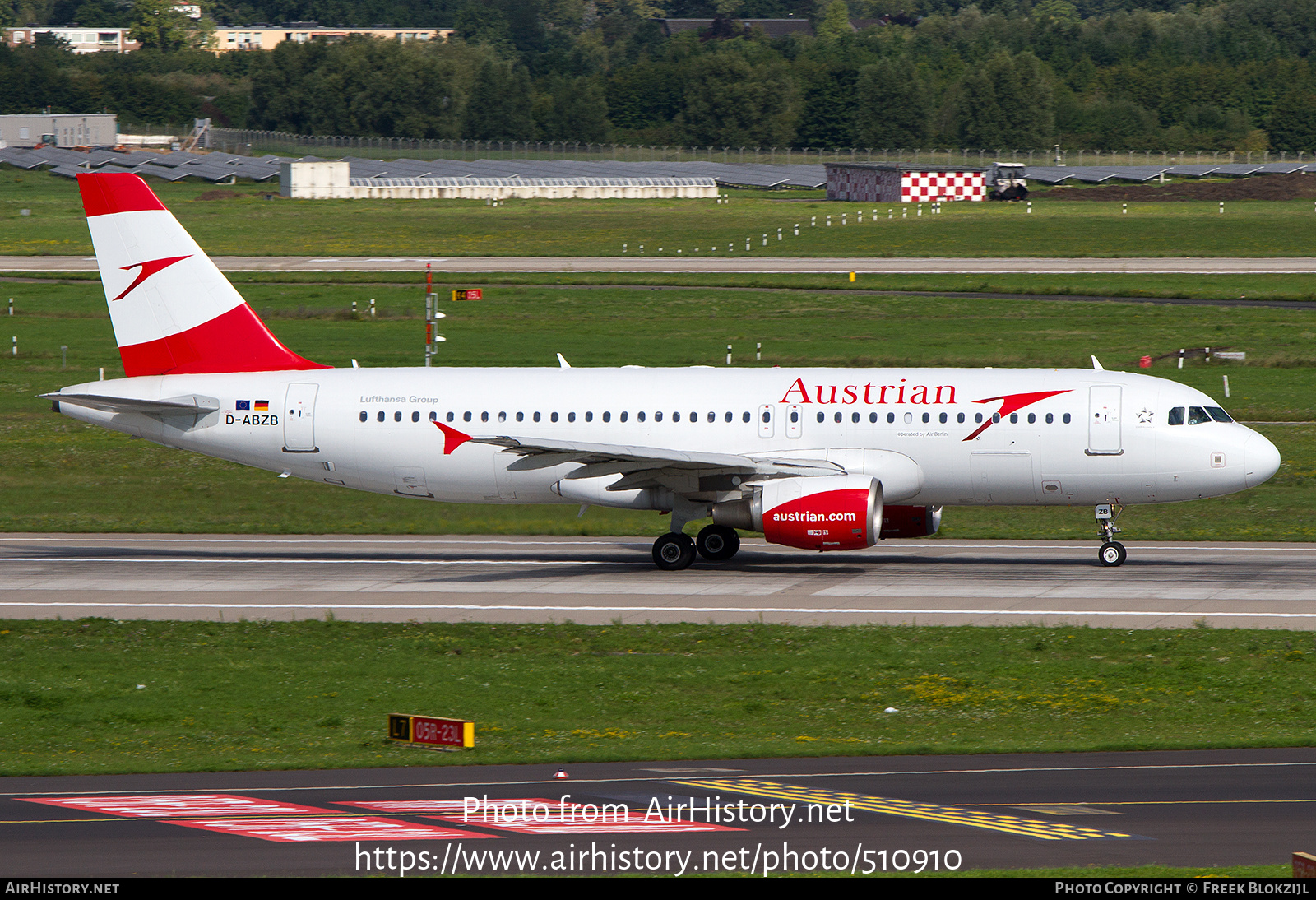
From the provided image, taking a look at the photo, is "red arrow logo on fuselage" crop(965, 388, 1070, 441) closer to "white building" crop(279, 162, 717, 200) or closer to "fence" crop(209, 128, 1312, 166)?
"white building" crop(279, 162, 717, 200)

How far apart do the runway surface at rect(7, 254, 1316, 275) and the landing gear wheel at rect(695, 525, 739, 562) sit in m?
60.3

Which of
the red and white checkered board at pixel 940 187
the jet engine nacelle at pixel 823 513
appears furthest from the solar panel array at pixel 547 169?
the jet engine nacelle at pixel 823 513

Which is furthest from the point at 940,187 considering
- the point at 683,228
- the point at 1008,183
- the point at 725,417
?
the point at 725,417

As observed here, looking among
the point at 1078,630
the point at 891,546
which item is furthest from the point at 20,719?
the point at 891,546

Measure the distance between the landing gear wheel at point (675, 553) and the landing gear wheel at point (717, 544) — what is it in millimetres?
876

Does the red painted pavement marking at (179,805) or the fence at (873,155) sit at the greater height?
the fence at (873,155)

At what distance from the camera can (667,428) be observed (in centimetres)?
3850

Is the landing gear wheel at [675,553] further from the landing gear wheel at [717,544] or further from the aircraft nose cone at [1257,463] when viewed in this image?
the aircraft nose cone at [1257,463]

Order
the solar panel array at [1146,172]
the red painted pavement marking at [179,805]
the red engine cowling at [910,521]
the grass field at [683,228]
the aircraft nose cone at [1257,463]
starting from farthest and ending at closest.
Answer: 1. the solar panel array at [1146,172]
2. the grass field at [683,228]
3. the red engine cowling at [910,521]
4. the aircraft nose cone at [1257,463]
5. the red painted pavement marking at [179,805]

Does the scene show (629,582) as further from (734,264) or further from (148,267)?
(734,264)

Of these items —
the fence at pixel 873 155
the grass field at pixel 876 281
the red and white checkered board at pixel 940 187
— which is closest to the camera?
the grass field at pixel 876 281

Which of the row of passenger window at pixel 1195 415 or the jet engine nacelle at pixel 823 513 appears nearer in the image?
the jet engine nacelle at pixel 823 513

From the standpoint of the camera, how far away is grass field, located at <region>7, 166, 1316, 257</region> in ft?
370

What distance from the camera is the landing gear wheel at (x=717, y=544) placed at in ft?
128
